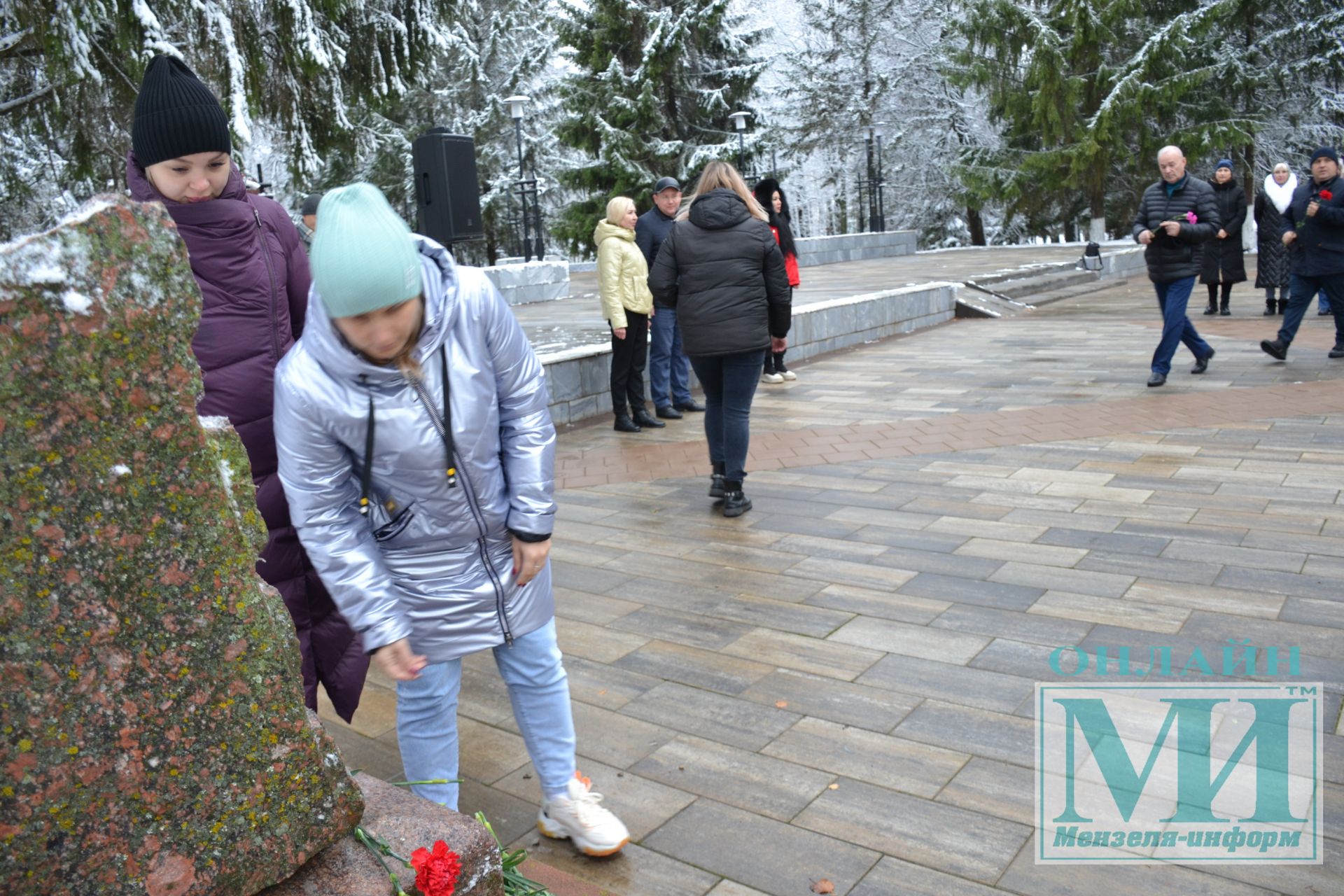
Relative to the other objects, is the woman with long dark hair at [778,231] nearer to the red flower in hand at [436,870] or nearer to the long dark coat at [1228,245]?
the long dark coat at [1228,245]

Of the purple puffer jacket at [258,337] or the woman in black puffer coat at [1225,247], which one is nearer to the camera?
the purple puffer jacket at [258,337]

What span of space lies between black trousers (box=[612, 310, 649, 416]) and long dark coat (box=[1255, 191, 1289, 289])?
7670 millimetres

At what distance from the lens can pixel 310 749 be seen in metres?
1.99

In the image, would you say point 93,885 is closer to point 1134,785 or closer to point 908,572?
point 1134,785

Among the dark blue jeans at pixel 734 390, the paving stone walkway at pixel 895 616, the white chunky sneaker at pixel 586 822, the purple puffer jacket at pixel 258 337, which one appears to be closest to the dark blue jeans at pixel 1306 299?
the paving stone walkway at pixel 895 616

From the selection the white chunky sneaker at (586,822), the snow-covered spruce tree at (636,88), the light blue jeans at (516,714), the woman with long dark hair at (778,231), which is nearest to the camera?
the light blue jeans at (516,714)

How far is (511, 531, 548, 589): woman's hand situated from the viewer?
253 centimetres

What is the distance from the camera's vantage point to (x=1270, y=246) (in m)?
12.0

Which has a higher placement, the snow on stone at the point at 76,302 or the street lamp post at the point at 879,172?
the street lamp post at the point at 879,172

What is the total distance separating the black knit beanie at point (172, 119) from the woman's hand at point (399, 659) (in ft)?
4.25

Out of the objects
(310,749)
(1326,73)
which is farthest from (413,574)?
(1326,73)

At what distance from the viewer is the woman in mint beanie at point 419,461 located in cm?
217

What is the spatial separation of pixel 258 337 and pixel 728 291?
322cm

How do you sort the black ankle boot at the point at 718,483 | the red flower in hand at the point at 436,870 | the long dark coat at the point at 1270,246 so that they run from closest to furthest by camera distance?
the red flower in hand at the point at 436,870 < the black ankle boot at the point at 718,483 < the long dark coat at the point at 1270,246
